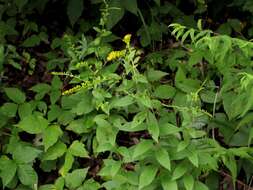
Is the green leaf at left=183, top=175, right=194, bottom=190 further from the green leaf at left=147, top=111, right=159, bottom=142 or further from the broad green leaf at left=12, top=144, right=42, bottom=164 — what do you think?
the broad green leaf at left=12, top=144, right=42, bottom=164

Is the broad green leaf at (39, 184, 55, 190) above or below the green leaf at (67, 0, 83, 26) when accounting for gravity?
below

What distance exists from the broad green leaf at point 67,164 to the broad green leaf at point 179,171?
2.55ft

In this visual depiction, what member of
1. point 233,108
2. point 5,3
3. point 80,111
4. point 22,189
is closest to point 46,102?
point 80,111

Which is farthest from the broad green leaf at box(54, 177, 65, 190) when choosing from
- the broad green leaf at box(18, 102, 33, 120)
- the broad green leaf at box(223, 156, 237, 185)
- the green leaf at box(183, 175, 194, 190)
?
the broad green leaf at box(223, 156, 237, 185)

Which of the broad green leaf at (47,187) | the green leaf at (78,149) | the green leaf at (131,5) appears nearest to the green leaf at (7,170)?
the broad green leaf at (47,187)

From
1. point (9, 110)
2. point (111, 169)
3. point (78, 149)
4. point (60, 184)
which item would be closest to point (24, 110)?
point (9, 110)

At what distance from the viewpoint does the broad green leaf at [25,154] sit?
306cm

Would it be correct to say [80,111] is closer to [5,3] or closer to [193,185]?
[193,185]

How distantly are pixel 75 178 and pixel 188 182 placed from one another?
790mm

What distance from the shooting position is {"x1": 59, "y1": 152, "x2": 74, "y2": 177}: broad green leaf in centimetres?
305

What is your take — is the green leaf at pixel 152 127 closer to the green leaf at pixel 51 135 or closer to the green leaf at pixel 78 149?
the green leaf at pixel 78 149

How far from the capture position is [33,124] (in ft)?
10.6

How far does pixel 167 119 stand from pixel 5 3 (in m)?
2.13

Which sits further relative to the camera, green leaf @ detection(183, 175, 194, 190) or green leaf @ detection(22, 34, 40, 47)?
green leaf @ detection(22, 34, 40, 47)
